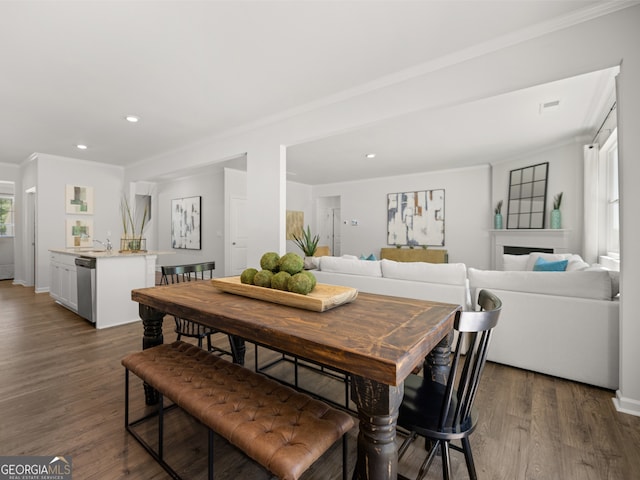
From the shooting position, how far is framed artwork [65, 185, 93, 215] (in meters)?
5.93

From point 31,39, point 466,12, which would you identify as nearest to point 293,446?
point 466,12

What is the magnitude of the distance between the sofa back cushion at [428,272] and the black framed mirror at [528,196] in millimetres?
3299

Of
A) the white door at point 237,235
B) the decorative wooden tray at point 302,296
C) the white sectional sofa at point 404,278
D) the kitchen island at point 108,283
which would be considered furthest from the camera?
the white door at point 237,235

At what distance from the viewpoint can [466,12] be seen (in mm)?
2043

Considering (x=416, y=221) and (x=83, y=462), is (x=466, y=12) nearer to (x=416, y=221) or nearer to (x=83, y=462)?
(x=83, y=462)

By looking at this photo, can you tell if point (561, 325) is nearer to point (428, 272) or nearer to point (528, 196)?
point (428, 272)

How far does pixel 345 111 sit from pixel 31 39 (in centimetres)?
253

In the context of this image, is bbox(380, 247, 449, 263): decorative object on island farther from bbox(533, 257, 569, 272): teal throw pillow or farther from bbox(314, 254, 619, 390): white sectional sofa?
bbox(314, 254, 619, 390): white sectional sofa

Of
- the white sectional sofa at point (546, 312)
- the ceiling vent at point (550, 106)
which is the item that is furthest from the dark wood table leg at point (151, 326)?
the ceiling vent at point (550, 106)

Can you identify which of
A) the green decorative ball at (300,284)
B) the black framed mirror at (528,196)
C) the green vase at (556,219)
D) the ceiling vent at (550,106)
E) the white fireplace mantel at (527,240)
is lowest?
the green decorative ball at (300,284)

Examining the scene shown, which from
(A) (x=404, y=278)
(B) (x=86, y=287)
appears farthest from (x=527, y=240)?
(B) (x=86, y=287)

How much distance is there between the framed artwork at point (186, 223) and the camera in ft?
23.9

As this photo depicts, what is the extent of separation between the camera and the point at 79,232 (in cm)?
609

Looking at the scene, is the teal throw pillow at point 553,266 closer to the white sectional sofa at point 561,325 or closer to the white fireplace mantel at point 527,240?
the white sectional sofa at point 561,325
